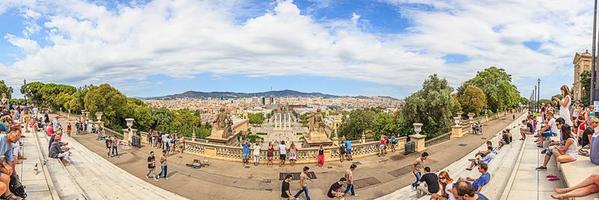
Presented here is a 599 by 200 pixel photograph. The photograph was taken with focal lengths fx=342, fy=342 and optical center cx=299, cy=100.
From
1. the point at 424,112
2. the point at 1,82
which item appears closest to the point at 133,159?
the point at 424,112

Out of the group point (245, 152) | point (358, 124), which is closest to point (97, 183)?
point (245, 152)

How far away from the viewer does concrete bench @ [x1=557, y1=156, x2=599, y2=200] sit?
5.34 m

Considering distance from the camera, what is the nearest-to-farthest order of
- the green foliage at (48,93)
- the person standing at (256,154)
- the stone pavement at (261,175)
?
the stone pavement at (261,175) → the person standing at (256,154) → the green foliage at (48,93)

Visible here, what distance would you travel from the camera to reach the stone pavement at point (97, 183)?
26.6 feet

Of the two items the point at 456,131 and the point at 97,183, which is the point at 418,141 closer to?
the point at 456,131

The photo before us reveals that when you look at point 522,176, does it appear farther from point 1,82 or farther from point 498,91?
point 1,82

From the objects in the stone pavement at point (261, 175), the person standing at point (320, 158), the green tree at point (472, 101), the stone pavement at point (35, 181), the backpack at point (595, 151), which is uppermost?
the green tree at point (472, 101)

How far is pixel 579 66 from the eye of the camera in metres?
63.2

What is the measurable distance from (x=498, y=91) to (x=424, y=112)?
69.9 ft

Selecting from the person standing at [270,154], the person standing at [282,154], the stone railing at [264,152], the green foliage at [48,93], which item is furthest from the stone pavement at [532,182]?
the green foliage at [48,93]

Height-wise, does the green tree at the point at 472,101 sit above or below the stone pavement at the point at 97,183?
above

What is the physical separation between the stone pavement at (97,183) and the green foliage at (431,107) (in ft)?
69.3

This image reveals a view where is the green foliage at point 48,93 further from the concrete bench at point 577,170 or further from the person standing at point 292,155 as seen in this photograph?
the concrete bench at point 577,170

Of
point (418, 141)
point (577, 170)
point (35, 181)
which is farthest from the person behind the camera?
point (418, 141)
